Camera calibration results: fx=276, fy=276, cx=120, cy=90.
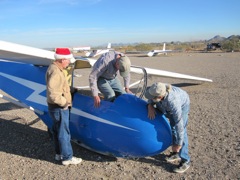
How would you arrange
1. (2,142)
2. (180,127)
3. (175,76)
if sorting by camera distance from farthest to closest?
1. (175,76)
2. (2,142)
3. (180,127)

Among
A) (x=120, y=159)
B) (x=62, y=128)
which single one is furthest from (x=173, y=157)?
(x=62, y=128)

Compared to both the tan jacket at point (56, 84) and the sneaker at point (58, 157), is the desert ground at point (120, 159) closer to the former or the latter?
the sneaker at point (58, 157)

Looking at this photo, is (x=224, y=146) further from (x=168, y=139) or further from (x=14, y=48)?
(x=14, y=48)

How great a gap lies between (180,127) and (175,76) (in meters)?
5.66

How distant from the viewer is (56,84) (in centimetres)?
446

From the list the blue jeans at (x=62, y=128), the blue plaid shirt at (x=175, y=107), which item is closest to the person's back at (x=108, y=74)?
the blue jeans at (x=62, y=128)

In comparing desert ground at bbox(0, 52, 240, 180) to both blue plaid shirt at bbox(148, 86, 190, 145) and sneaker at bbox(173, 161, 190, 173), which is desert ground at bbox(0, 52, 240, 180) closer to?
sneaker at bbox(173, 161, 190, 173)

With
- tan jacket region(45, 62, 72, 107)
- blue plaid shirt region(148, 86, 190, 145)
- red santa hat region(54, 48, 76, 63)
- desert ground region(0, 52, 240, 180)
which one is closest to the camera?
blue plaid shirt region(148, 86, 190, 145)

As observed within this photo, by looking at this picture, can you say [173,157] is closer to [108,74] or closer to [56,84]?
[108,74]

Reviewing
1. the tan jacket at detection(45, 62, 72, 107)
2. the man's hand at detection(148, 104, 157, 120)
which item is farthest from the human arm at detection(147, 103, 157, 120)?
the tan jacket at detection(45, 62, 72, 107)

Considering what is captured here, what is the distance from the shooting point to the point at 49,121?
19.0ft

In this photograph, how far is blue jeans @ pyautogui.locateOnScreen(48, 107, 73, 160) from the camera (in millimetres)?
4734

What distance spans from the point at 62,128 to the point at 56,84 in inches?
32.4

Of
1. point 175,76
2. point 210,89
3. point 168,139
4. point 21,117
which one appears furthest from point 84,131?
point 210,89
